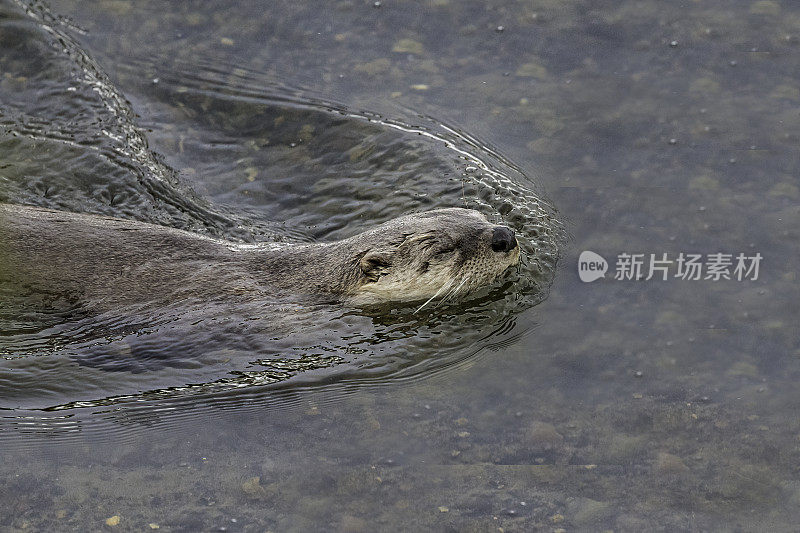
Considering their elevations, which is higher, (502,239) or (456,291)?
(502,239)

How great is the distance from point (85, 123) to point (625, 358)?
4.19 metres

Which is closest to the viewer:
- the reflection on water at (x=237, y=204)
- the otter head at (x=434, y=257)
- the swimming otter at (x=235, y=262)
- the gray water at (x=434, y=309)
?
the gray water at (x=434, y=309)

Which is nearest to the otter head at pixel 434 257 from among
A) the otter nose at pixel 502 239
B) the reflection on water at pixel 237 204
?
the otter nose at pixel 502 239

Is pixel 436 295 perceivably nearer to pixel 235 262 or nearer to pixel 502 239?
pixel 502 239

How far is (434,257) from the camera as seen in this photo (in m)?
5.26

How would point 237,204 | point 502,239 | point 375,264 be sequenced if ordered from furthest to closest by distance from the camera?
1. point 237,204
2. point 375,264
3. point 502,239

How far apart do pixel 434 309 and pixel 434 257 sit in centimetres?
31

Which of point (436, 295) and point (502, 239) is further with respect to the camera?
point (436, 295)

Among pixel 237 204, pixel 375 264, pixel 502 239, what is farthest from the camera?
pixel 237 204

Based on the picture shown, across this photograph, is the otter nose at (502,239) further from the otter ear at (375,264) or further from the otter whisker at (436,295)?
the otter ear at (375,264)

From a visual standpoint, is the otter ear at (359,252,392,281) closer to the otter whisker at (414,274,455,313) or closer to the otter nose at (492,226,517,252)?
the otter whisker at (414,274,455,313)

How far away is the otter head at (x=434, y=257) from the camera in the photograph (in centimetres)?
526

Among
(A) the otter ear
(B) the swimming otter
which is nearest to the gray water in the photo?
(B) the swimming otter

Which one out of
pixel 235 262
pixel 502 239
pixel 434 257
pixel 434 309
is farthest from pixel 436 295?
pixel 235 262
